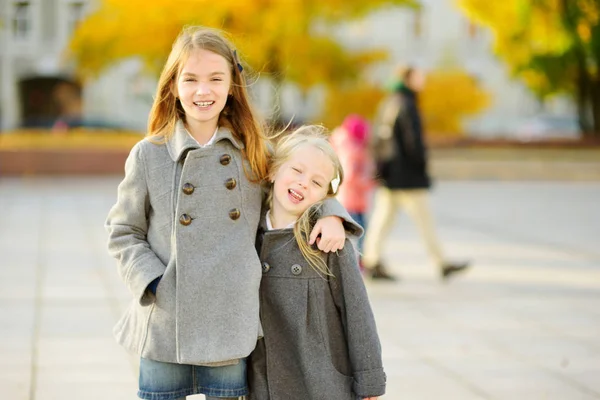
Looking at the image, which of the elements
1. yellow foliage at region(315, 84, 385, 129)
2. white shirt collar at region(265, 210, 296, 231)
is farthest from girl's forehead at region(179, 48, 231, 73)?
yellow foliage at region(315, 84, 385, 129)

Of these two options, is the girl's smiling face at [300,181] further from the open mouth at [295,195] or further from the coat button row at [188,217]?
the coat button row at [188,217]

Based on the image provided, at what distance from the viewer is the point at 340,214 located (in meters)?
3.15

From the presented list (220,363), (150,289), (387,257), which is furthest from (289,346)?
(387,257)

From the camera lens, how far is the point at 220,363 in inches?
119

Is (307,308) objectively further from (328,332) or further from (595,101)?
(595,101)

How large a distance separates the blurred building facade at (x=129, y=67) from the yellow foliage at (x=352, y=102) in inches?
462

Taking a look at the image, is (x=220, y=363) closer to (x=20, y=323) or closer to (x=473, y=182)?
(x=20, y=323)

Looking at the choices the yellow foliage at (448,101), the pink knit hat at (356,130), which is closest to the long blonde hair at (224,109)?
the pink knit hat at (356,130)

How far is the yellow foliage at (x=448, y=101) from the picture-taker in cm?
2823

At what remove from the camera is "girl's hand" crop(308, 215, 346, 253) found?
10.1ft

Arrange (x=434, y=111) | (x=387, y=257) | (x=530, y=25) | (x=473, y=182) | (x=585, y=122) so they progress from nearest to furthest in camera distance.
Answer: (x=387, y=257)
(x=473, y=182)
(x=530, y=25)
(x=585, y=122)
(x=434, y=111)

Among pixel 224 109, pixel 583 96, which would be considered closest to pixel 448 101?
pixel 583 96

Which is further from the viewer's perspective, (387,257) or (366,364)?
(387,257)

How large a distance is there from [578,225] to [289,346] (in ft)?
33.3
